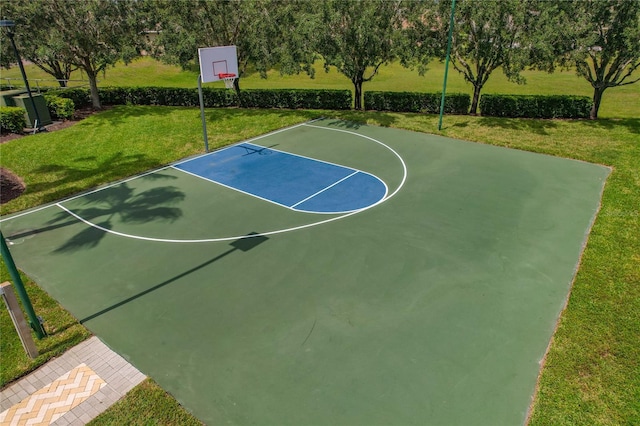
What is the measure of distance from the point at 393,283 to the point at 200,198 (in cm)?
808

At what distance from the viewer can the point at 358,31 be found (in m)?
21.9

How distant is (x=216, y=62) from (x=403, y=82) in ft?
78.9

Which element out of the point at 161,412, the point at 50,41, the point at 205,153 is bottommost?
the point at 161,412

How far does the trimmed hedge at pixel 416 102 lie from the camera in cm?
2494

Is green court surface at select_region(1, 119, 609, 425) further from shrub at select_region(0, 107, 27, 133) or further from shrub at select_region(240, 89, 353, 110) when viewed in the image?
shrub at select_region(240, 89, 353, 110)

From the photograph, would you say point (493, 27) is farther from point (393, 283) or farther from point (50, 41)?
point (50, 41)

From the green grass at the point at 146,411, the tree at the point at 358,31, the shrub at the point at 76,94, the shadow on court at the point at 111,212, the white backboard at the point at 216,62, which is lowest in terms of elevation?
the green grass at the point at 146,411

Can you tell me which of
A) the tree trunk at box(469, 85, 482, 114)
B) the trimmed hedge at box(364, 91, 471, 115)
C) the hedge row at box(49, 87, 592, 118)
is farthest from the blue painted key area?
the tree trunk at box(469, 85, 482, 114)

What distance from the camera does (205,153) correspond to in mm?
19469

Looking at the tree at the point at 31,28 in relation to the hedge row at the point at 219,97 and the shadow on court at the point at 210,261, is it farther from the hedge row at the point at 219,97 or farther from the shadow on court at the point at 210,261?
the shadow on court at the point at 210,261

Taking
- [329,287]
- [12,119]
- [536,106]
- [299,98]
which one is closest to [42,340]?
[329,287]

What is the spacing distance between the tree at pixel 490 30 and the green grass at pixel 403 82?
9.68 meters

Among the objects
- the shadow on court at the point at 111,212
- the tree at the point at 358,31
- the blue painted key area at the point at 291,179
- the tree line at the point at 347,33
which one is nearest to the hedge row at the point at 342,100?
the tree line at the point at 347,33

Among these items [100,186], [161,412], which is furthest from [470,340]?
[100,186]
